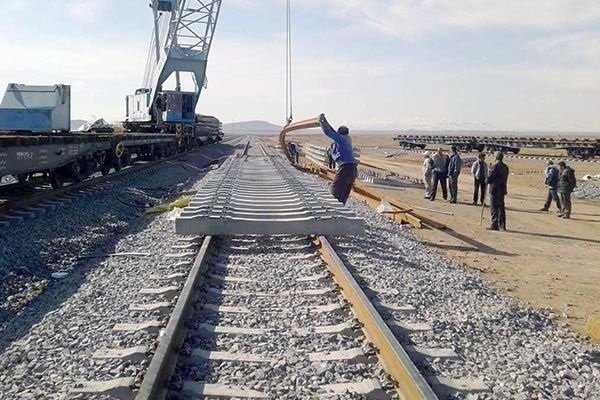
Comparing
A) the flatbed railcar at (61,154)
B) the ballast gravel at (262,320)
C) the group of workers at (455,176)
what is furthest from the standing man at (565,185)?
the flatbed railcar at (61,154)

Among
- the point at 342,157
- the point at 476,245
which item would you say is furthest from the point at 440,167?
the point at 342,157

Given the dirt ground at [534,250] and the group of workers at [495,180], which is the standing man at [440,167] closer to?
the group of workers at [495,180]

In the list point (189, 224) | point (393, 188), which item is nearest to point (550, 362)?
point (189, 224)

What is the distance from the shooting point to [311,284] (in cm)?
594

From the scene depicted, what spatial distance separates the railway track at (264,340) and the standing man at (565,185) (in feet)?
36.8

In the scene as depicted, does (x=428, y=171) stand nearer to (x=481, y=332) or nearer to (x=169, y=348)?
(x=481, y=332)

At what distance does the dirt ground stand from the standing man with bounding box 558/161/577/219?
1.09 ft

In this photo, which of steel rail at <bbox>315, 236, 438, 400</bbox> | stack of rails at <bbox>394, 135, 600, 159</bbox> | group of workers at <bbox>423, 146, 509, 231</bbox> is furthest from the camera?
stack of rails at <bbox>394, 135, 600, 159</bbox>

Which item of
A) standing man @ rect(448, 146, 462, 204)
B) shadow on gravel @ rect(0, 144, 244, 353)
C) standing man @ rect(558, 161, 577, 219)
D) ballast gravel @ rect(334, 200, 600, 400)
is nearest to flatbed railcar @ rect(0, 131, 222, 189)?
shadow on gravel @ rect(0, 144, 244, 353)

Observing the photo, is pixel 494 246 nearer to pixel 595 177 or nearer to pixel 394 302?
pixel 394 302

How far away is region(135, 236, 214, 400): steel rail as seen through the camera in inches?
130

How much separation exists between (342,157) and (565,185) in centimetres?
847

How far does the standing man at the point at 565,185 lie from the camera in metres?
15.5

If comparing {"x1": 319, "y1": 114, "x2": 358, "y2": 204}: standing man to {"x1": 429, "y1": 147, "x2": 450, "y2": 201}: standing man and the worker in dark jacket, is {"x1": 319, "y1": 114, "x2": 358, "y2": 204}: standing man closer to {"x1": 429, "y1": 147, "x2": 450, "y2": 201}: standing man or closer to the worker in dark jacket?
the worker in dark jacket
